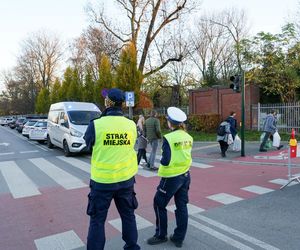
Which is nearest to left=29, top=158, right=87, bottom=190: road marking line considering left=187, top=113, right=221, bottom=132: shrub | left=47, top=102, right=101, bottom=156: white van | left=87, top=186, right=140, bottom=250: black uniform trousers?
left=47, top=102, right=101, bottom=156: white van

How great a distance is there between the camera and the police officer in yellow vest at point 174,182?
439 centimetres

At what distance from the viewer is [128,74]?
26391 millimetres

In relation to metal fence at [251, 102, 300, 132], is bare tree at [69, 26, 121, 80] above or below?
above

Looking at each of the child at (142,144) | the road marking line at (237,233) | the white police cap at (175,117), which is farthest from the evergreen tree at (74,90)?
the white police cap at (175,117)

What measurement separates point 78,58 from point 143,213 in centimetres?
4769

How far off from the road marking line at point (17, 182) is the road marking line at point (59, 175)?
66cm

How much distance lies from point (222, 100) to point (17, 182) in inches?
763

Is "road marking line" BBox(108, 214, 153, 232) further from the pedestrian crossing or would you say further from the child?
the child

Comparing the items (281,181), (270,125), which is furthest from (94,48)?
(281,181)

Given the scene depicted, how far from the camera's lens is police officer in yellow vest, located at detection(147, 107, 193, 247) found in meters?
4.39

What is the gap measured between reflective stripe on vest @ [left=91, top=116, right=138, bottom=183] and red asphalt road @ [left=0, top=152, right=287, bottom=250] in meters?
1.54

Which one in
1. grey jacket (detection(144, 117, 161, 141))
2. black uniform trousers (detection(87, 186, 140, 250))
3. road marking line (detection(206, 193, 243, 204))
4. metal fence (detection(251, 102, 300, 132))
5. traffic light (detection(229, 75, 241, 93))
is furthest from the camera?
metal fence (detection(251, 102, 300, 132))

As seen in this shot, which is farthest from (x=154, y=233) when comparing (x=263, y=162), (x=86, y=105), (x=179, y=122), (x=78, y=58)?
(x=78, y=58)

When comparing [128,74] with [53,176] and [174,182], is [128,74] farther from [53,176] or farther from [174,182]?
[174,182]
